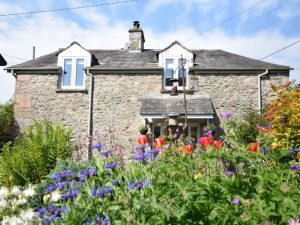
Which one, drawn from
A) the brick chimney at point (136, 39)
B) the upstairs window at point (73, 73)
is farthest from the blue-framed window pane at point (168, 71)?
the upstairs window at point (73, 73)

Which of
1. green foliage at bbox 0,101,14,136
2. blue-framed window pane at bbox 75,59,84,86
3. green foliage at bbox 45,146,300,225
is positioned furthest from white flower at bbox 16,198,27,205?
green foliage at bbox 0,101,14,136

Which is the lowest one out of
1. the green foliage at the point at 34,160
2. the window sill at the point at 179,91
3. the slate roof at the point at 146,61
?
the green foliage at the point at 34,160

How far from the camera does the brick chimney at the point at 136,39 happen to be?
18328 mm

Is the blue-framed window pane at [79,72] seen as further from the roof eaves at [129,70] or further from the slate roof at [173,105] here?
the slate roof at [173,105]

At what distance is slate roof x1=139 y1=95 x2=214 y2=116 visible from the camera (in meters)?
14.1

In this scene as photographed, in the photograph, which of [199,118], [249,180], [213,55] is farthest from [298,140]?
[213,55]

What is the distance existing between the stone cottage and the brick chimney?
230 cm

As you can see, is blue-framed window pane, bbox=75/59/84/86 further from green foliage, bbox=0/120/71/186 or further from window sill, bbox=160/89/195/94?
green foliage, bbox=0/120/71/186

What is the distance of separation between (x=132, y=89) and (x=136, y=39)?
4286 millimetres

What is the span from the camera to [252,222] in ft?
7.98

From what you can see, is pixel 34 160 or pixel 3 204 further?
pixel 34 160

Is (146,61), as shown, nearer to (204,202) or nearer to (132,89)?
(132,89)

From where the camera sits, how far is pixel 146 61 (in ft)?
54.0

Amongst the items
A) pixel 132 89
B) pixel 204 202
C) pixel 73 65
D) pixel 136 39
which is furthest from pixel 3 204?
pixel 136 39
